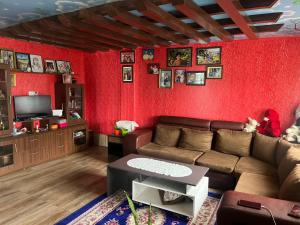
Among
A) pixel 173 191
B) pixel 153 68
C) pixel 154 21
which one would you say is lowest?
pixel 173 191

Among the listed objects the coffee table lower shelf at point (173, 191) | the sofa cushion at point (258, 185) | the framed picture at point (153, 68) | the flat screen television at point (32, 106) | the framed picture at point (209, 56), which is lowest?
the coffee table lower shelf at point (173, 191)

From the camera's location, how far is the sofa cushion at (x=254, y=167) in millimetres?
2825

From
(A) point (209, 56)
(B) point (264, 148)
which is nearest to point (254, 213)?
(B) point (264, 148)

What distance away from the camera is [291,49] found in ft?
11.2

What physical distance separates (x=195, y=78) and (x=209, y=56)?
448mm

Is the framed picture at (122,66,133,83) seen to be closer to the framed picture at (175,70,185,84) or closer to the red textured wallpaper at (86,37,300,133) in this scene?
the red textured wallpaper at (86,37,300,133)

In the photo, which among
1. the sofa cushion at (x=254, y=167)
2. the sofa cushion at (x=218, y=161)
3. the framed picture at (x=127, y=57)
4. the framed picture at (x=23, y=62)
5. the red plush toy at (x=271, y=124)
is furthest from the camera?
the framed picture at (x=127, y=57)

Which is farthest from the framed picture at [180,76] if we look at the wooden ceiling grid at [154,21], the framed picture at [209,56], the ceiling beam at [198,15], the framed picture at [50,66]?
the framed picture at [50,66]

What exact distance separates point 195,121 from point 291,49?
1830mm

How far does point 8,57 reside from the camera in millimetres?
3871

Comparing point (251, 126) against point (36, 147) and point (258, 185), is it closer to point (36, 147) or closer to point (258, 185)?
point (258, 185)

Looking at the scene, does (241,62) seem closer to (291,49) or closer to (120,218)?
(291,49)

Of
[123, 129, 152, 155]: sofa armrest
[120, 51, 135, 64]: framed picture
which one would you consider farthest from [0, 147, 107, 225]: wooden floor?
[120, 51, 135, 64]: framed picture

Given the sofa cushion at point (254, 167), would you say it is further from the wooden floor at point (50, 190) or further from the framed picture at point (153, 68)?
the framed picture at point (153, 68)
